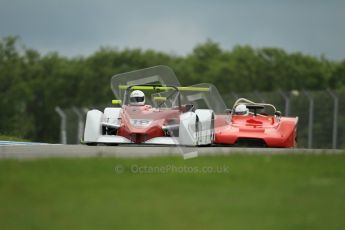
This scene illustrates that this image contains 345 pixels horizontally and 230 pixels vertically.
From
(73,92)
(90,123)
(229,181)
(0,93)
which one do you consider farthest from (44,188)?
(73,92)

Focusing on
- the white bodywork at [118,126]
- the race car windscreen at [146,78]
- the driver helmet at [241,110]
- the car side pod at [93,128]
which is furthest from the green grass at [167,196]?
the driver helmet at [241,110]

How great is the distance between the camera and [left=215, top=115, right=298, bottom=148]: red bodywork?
22.6 m

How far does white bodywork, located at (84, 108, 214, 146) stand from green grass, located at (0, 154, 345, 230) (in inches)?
267

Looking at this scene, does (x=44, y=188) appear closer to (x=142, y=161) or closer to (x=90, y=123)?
(x=142, y=161)

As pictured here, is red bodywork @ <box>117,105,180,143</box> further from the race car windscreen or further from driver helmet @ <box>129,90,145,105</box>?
the race car windscreen

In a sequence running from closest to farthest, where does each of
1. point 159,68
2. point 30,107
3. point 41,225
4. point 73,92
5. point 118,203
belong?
point 41,225 < point 118,203 < point 159,68 < point 30,107 < point 73,92

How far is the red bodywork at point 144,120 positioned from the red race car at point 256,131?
174 cm

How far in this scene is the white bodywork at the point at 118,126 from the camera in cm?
2061

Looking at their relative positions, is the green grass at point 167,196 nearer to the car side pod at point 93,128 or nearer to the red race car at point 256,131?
the car side pod at point 93,128

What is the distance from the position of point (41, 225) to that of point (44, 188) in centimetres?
170

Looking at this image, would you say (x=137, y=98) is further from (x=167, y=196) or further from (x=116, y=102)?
(x=167, y=196)

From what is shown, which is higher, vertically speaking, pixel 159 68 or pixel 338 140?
pixel 159 68

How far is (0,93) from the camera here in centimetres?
7031

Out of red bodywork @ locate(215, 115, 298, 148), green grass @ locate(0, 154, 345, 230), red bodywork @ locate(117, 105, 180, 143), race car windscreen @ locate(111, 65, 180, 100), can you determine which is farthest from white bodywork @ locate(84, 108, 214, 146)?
green grass @ locate(0, 154, 345, 230)
